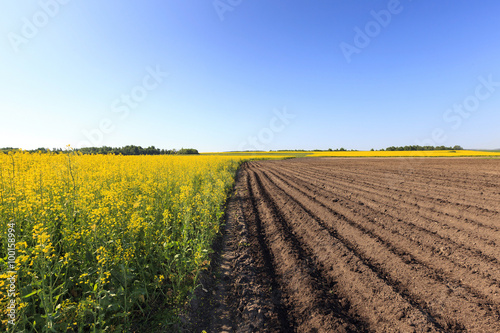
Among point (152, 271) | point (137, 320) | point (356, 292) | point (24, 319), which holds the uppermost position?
point (24, 319)

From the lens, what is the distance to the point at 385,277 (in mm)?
4090

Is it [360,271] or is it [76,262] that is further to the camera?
[360,271]

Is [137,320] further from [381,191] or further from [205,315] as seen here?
[381,191]

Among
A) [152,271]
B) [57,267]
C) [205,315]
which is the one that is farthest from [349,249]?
[57,267]

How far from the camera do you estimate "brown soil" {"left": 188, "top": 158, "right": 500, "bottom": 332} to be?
3.12m

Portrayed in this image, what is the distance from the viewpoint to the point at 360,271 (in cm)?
427

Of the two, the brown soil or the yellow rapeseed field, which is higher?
the yellow rapeseed field

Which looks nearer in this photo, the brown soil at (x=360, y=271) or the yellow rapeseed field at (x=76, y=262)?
the yellow rapeseed field at (x=76, y=262)

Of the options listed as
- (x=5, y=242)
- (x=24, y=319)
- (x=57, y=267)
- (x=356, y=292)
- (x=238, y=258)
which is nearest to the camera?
(x=24, y=319)

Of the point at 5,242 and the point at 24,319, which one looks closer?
the point at 24,319

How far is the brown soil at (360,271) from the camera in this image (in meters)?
3.12

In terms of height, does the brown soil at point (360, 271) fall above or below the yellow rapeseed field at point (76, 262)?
below

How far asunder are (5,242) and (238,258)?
385 centimetres

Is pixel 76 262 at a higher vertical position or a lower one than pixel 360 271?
higher
